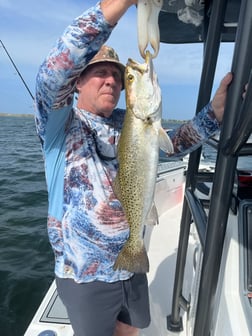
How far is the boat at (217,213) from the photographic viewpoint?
127 cm

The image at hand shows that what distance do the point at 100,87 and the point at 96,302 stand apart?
4.10 ft

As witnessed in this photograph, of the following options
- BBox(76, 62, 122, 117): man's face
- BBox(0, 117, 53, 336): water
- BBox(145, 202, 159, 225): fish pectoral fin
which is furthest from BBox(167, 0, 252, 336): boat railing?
BBox(0, 117, 53, 336): water

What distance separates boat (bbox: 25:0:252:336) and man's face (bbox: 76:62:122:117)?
0.51 meters

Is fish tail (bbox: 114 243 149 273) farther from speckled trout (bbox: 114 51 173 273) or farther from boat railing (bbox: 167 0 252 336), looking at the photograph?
boat railing (bbox: 167 0 252 336)

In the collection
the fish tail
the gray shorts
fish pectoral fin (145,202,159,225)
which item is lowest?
the gray shorts

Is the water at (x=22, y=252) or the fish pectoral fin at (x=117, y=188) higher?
the fish pectoral fin at (x=117, y=188)

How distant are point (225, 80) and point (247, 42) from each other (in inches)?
8.7

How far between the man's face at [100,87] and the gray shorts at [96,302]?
1.03 m

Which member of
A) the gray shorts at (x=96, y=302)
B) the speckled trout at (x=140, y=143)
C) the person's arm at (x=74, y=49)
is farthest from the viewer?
the gray shorts at (x=96, y=302)

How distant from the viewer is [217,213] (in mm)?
1401

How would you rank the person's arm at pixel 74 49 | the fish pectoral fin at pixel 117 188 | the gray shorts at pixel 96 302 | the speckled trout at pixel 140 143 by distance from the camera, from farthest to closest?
the gray shorts at pixel 96 302 < the fish pectoral fin at pixel 117 188 < the speckled trout at pixel 140 143 < the person's arm at pixel 74 49

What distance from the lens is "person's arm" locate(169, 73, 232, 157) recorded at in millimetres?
1829


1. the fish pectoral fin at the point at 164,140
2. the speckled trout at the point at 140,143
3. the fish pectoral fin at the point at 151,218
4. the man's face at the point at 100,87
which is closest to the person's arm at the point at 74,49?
the speckled trout at the point at 140,143

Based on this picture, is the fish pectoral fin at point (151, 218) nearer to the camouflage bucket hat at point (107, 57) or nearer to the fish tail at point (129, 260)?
the fish tail at point (129, 260)
